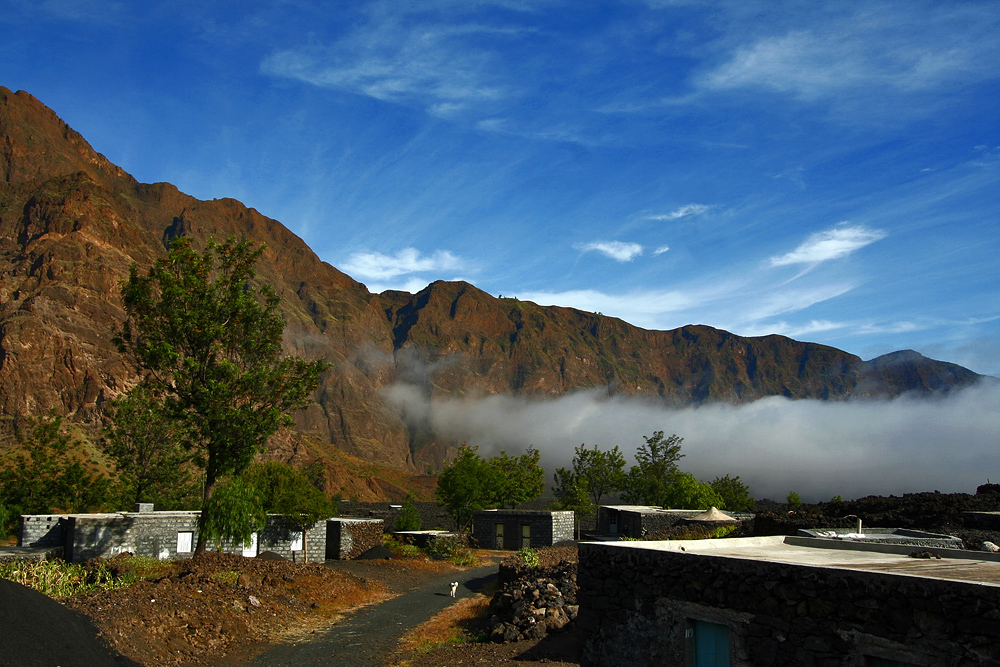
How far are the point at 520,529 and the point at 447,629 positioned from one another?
22456 mm

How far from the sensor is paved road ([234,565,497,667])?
16.2 m

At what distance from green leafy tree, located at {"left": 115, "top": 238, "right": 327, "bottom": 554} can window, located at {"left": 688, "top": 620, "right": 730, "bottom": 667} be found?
2151 cm

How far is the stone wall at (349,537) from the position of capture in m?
37.7

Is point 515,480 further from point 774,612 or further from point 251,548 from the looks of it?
point 774,612

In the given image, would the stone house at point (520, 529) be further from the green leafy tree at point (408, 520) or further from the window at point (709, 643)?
the window at point (709, 643)

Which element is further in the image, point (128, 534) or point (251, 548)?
point (251, 548)

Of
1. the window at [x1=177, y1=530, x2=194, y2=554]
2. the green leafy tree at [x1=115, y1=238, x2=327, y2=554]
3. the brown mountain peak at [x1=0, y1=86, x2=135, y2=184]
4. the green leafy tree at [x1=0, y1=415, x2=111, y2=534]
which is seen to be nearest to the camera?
the green leafy tree at [x1=115, y1=238, x2=327, y2=554]

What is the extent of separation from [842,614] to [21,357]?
112 metres

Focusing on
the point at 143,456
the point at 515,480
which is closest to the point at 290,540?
the point at 143,456

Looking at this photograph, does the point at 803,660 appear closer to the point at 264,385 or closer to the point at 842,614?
the point at 842,614

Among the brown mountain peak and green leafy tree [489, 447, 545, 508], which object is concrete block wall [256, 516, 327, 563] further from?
the brown mountain peak

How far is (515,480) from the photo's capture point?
65438 mm

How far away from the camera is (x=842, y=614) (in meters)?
7.19

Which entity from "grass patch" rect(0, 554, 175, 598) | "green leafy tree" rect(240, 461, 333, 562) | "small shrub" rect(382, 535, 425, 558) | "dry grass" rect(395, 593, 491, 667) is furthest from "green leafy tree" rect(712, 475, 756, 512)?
"grass patch" rect(0, 554, 175, 598)
